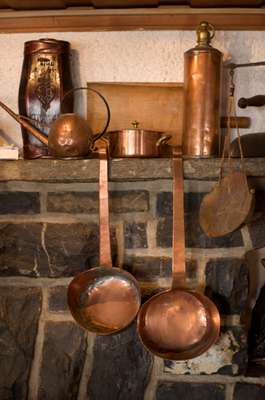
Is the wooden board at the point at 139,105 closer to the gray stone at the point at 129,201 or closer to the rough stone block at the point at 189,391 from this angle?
the gray stone at the point at 129,201

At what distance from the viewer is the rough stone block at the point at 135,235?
1444 millimetres

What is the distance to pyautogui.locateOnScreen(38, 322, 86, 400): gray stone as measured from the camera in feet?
4.80

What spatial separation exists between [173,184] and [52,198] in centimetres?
37

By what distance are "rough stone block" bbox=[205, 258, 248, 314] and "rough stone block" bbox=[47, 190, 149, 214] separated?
0.26 metres

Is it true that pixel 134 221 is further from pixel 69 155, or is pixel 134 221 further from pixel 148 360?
pixel 148 360

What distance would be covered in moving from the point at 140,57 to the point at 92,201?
51cm

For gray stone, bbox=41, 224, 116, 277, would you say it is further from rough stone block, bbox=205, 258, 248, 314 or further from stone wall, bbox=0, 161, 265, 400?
rough stone block, bbox=205, 258, 248, 314

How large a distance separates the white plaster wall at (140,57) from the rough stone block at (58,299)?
0.50 meters

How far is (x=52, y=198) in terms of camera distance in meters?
1.46

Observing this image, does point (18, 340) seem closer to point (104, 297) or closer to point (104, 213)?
point (104, 297)

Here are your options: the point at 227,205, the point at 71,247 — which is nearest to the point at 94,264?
the point at 71,247

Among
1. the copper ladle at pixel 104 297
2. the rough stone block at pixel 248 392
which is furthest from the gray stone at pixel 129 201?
the rough stone block at pixel 248 392

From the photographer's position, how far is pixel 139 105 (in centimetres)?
161

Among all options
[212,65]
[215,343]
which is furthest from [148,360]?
[212,65]
